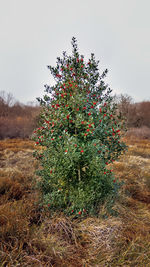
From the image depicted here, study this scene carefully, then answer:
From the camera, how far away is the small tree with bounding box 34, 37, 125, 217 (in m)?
2.32

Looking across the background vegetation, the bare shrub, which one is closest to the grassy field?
the background vegetation

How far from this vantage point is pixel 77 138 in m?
2.51

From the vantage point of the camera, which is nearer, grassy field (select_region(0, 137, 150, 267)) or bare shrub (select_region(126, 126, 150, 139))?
grassy field (select_region(0, 137, 150, 267))

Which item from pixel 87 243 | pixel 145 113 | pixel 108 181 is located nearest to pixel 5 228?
pixel 87 243

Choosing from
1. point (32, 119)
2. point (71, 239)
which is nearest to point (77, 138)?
point (71, 239)

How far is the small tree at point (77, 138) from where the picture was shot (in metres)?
2.32

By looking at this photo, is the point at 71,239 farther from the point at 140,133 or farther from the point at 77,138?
the point at 140,133

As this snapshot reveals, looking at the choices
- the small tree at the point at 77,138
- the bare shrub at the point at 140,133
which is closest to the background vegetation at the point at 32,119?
the bare shrub at the point at 140,133

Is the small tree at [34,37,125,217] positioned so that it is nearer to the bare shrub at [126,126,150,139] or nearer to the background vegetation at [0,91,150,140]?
the background vegetation at [0,91,150,140]

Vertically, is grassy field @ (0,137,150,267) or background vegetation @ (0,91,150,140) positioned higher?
background vegetation @ (0,91,150,140)

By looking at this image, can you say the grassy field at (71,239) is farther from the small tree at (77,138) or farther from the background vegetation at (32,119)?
the background vegetation at (32,119)

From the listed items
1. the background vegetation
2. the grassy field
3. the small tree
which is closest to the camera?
the grassy field

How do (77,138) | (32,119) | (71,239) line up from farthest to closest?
(32,119) < (77,138) < (71,239)

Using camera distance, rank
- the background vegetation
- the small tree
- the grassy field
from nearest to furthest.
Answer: the grassy field, the small tree, the background vegetation
